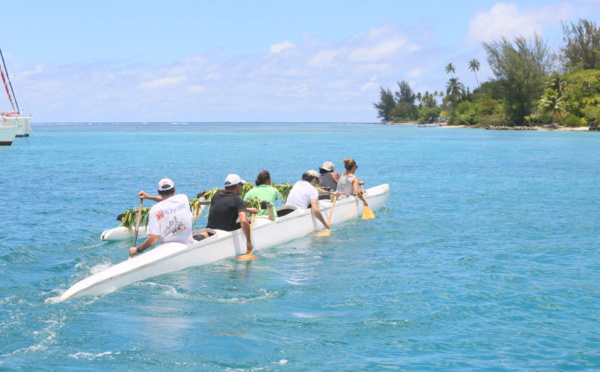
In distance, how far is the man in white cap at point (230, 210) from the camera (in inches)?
425

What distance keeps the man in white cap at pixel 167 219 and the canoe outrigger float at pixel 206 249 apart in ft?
0.73

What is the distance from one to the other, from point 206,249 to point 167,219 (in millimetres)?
1268

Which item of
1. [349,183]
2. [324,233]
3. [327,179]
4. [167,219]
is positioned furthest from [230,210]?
[349,183]

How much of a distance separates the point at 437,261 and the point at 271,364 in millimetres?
5676

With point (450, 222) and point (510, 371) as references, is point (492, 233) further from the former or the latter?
point (510, 371)

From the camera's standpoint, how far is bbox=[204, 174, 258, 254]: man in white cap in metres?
10.8

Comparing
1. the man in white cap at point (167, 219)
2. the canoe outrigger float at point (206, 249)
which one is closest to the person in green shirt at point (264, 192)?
the canoe outrigger float at point (206, 249)

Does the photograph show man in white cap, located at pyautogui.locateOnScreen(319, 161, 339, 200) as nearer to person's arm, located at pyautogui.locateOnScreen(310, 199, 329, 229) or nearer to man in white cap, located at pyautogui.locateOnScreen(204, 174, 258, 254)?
person's arm, located at pyautogui.locateOnScreen(310, 199, 329, 229)

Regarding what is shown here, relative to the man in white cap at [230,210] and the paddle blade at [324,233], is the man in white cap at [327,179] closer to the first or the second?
the paddle blade at [324,233]

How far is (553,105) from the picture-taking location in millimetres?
90500

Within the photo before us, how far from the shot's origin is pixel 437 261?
37.3ft

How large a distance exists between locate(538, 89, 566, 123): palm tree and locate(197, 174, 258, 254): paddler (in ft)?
294

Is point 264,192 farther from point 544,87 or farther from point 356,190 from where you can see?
point 544,87

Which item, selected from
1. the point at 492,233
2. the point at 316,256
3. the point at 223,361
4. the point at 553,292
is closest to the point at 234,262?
the point at 316,256
